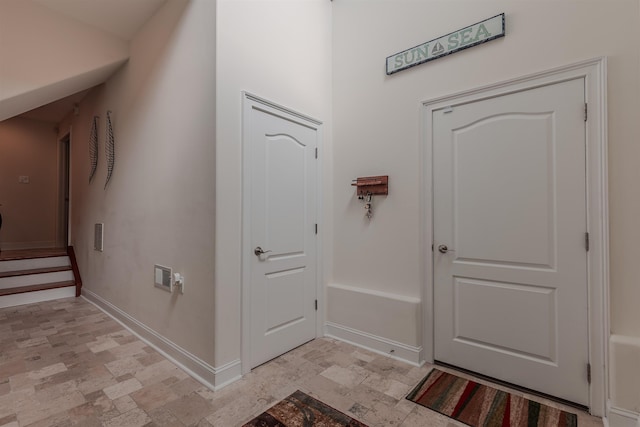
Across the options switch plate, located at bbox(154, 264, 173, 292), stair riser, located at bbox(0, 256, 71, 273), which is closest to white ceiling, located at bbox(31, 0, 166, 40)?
switch plate, located at bbox(154, 264, 173, 292)

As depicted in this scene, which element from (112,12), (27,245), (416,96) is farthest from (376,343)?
(27,245)

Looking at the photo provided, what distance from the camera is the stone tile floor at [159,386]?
181 centimetres

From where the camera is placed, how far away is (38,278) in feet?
14.1

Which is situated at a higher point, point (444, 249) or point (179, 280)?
point (444, 249)

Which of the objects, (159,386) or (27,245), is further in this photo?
(27,245)

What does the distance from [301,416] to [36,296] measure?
14.2 feet

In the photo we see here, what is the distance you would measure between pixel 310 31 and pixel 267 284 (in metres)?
2.42

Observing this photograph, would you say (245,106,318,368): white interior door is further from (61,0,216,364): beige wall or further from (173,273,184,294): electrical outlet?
(173,273,184,294): electrical outlet

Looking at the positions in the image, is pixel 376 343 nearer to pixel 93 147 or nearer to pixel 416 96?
pixel 416 96

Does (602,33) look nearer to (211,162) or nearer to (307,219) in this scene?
(307,219)

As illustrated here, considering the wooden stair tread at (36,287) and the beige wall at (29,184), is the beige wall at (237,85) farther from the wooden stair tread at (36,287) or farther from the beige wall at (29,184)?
the beige wall at (29,184)

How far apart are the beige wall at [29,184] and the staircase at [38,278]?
68.8 inches

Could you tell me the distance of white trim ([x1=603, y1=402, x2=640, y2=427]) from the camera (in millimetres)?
1650

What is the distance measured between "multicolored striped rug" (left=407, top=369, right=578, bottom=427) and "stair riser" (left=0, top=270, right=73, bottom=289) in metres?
5.07
